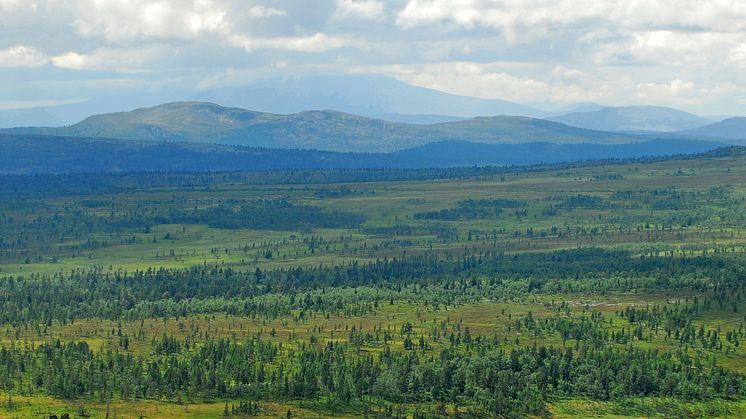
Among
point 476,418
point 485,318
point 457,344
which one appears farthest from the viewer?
point 485,318

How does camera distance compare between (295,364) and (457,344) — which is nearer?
(295,364)

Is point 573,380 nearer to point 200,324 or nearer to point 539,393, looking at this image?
point 539,393

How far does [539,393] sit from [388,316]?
2224 inches

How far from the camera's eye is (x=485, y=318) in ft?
597

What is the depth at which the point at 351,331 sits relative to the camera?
168 m

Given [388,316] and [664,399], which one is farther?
[388,316]

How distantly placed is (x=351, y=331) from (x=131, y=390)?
48063 mm

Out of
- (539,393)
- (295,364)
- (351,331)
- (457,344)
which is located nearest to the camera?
(539,393)

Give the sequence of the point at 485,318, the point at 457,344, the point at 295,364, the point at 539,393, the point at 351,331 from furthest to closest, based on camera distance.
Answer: the point at 485,318 → the point at 351,331 → the point at 457,344 → the point at 295,364 → the point at 539,393

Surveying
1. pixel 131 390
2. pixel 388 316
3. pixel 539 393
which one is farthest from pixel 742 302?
pixel 131 390

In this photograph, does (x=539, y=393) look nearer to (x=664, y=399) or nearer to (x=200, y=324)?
(x=664, y=399)

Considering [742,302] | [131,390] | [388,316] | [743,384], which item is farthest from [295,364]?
[742,302]

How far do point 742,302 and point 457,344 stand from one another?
62500mm

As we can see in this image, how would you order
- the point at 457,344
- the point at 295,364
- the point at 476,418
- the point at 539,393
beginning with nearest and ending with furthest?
the point at 476,418
the point at 539,393
the point at 295,364
the point at 457,344
